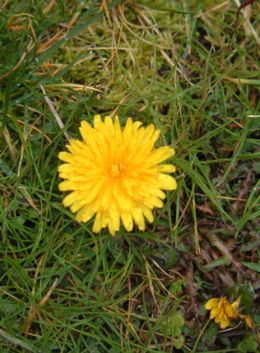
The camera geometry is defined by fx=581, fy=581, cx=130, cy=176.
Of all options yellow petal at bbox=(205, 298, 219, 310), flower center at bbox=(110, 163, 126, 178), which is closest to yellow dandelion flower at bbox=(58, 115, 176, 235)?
flower center at bbox=(110, 163, 126, 178)

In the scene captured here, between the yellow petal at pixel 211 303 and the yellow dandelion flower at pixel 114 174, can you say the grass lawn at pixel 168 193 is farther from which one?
the yellow dandelion flower at pixel 114 174

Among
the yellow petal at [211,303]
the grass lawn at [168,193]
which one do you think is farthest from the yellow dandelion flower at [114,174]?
the yellow petal at [211,303]

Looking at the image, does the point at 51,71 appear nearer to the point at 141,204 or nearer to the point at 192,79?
the point at 192,79

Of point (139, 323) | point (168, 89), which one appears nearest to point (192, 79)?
point (168, 89)

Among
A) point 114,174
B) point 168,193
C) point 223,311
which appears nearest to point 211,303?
point 223,311

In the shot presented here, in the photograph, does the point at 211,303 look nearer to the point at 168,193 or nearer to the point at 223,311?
the point at 223,311
